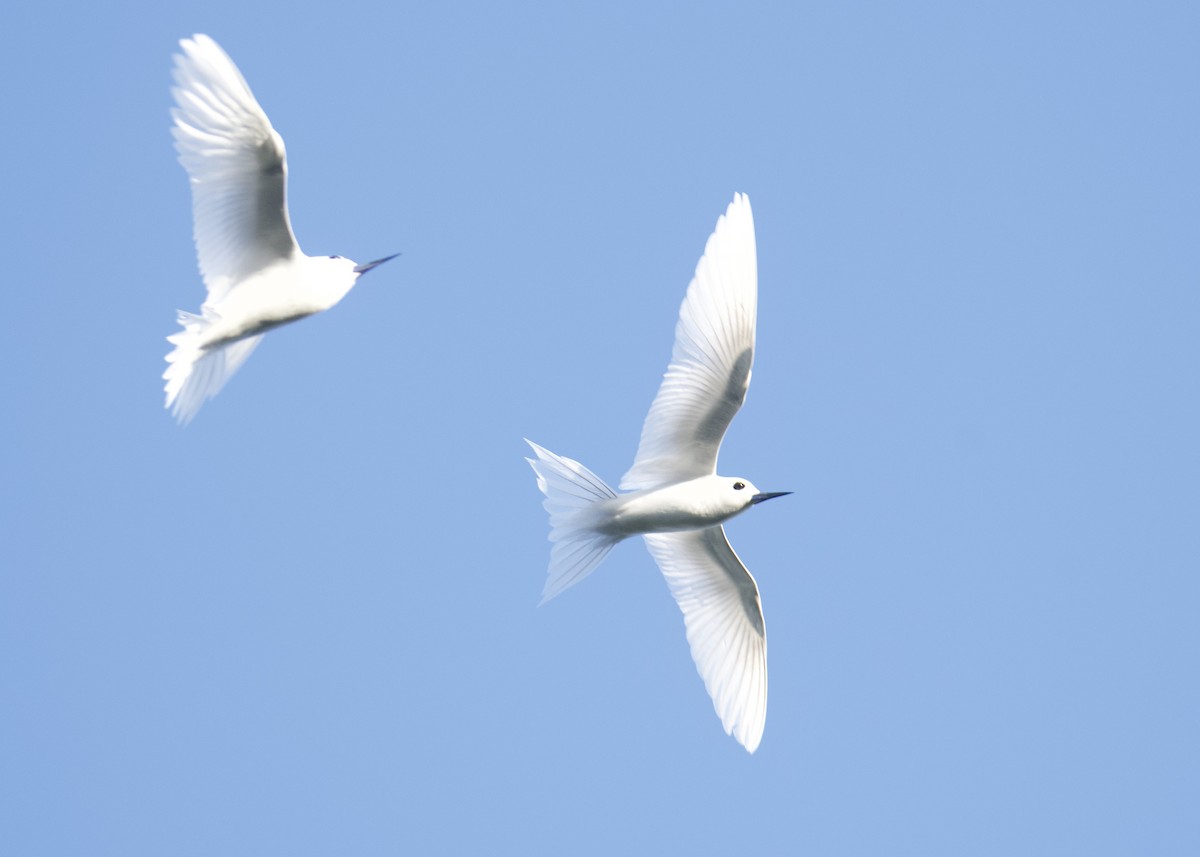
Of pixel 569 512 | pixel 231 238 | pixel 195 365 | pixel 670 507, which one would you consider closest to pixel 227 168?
pixel 231 238

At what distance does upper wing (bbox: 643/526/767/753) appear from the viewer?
19.4 m

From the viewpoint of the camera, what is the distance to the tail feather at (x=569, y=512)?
17781 mm

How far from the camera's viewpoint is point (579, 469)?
17.8 meters

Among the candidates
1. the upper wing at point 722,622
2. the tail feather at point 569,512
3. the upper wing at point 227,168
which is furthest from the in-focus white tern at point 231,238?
the upper wing at point 722,622

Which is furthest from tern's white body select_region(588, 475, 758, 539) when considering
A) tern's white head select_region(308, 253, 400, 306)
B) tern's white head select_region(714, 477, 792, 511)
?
tern's white head select_region(308, 253, 400, 306)

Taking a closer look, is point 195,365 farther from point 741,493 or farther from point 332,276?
point 741,493

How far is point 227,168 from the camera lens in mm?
18406

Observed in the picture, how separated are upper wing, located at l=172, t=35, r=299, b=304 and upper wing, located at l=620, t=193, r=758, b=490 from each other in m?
3.50

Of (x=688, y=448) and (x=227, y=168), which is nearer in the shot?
(x=688, y=448)

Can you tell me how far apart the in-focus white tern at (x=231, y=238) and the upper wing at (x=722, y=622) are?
3.72 metres

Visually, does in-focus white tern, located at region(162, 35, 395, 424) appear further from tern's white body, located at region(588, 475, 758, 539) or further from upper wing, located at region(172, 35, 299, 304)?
tern's white body, located at region(588, 475, 758, 539)

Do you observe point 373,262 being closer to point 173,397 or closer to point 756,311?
point 173,397

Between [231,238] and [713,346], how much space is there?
13.8 feet

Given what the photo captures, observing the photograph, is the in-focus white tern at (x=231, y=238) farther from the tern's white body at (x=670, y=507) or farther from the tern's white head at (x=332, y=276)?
the tern's white body at (x=670, y=507)
